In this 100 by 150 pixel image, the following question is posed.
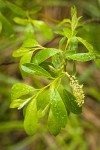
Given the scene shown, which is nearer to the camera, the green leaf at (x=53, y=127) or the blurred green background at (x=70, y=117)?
the green leaf at (x=53, y=127)

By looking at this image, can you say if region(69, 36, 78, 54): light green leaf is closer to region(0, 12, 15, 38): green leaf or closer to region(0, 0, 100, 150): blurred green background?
region(0, 12, 15, 38): green leaf

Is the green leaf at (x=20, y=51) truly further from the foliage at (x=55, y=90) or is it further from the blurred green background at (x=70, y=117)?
the blurred green background at (x=70, y=117)

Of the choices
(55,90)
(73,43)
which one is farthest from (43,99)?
(73,43)

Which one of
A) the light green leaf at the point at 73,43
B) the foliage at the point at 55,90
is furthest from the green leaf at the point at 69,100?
the light green leaf at the point at 73,43

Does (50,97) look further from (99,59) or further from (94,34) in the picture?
(94,34)

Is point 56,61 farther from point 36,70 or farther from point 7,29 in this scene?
point 7,29

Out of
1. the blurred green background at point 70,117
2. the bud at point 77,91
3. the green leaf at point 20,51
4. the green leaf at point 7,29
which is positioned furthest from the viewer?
the blurred green background at point 70,117

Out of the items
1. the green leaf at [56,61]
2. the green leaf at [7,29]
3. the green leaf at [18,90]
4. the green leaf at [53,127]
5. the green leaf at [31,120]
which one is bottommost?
the green leaf at [53,127]

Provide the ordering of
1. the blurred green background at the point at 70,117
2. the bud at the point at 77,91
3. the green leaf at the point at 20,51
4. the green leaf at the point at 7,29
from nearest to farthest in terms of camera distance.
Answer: the bud at the point at 77,91
the green leaf at the point at 20,51
the green leaf at the point at 7,29
the blurred green background at the point at 70,117
